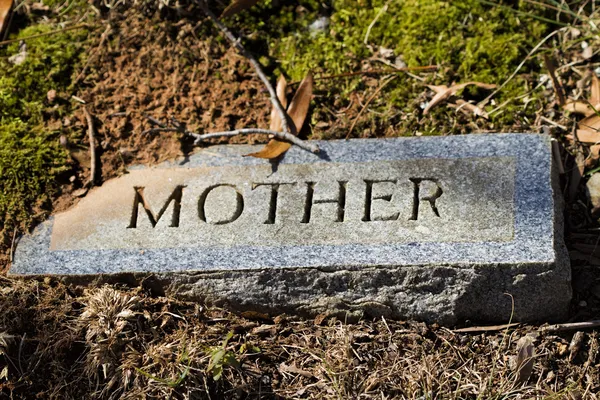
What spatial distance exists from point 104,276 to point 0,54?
1.54 m

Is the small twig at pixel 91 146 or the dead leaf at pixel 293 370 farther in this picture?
the small twig at pixel 91 146

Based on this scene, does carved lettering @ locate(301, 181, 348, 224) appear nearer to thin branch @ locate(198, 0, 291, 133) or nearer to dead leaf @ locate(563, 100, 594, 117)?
thin branch @ locate(198, 0, 291, 133)

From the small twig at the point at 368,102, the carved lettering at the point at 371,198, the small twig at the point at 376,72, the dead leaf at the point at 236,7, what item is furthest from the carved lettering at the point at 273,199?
the dead leaf at the point at 236,7

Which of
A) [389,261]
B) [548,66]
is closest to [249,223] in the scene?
[389,261]

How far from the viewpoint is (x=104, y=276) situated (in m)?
2.88

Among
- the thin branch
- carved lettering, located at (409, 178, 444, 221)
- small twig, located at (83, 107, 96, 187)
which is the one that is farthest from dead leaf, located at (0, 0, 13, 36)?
carved lettering, located at (409, 178, 444, 221)

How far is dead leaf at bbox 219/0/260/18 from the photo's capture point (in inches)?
141

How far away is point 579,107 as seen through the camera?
3.29 meters

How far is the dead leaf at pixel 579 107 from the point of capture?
3270 mm

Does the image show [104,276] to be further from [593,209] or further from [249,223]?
[593,209]

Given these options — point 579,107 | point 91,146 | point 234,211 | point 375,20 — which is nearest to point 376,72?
point 375,20

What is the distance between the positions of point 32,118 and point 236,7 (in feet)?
3.58

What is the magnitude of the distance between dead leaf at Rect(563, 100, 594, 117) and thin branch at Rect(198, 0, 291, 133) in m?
1.24

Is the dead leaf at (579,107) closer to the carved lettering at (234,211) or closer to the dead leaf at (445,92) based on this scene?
the dead leaf at (445,92)
